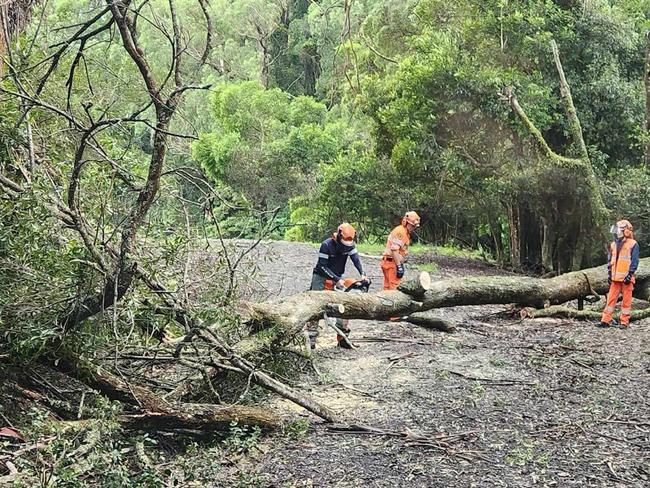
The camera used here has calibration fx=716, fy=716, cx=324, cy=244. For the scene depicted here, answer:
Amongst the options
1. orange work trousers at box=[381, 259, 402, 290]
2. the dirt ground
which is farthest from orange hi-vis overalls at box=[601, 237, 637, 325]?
orange work trousers at box=[381, 259, 402, 290]

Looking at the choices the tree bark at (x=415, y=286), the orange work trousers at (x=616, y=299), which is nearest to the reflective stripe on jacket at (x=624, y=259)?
the orange work trousers at (x=616, y=299)

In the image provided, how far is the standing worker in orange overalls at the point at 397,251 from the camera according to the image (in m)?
10.1

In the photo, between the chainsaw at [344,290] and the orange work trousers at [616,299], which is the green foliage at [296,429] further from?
the orange work trousers at [616,299]

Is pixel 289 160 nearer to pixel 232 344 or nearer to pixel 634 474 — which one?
pixel 232 344

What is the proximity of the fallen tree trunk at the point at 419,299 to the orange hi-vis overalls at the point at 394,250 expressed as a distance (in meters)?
0.54

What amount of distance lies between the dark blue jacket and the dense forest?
3.07 feet

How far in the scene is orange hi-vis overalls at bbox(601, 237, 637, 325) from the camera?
33.9 feet

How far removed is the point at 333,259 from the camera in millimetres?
9055

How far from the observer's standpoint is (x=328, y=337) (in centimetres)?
972

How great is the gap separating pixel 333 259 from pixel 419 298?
1513mm

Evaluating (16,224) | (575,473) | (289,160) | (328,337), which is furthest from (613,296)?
(289,160)

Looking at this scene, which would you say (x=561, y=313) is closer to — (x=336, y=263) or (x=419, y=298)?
(x=419, y=298)

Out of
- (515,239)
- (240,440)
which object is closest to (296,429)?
(240,440)

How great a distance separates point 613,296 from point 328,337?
14.3ft
